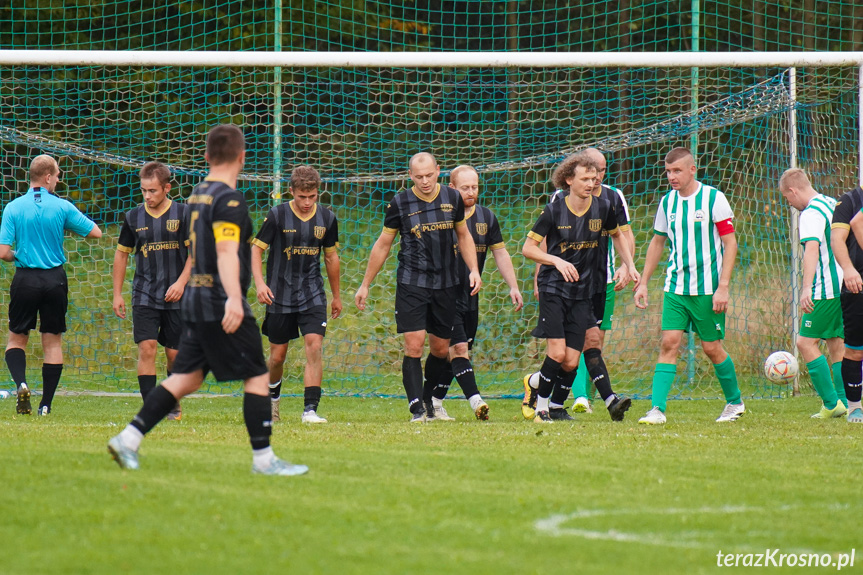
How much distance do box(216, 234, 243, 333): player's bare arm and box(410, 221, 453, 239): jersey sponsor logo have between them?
3.07 metres

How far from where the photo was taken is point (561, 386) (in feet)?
28.7

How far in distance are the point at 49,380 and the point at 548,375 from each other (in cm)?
417

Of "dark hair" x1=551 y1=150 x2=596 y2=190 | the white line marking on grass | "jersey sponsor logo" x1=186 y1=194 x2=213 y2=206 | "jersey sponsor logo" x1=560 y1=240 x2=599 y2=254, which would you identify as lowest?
the white line marking on grass

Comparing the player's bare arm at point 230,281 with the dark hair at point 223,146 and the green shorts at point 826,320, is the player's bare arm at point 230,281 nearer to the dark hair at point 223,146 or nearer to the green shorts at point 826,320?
the dark hair at point 223,146

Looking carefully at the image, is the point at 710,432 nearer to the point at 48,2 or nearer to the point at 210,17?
the point at 210,17

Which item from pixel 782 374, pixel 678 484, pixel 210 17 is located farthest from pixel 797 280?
pixel 210 17

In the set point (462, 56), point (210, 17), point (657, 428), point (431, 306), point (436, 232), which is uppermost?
point (210, 17)

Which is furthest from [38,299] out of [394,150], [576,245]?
[394,150]

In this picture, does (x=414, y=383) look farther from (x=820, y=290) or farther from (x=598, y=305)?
(x=820, y=290)

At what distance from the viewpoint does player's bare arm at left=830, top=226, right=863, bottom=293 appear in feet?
26.1

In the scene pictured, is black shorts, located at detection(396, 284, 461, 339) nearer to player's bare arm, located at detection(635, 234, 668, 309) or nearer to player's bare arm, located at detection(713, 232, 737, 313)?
player's bare arm, located at detection(635, 234, 668, 309)

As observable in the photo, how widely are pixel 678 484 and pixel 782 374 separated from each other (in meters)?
5.18

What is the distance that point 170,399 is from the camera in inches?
209

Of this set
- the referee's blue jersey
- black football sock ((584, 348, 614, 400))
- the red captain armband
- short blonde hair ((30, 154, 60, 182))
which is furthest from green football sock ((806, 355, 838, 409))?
short blonde hair ((30, 154, 60, 182))
